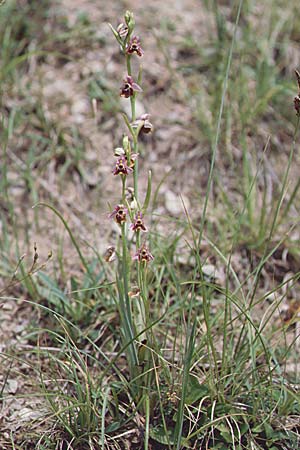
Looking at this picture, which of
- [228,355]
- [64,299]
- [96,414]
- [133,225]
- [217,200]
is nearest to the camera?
[133,225]

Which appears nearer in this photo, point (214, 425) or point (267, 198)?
point (214, 425)

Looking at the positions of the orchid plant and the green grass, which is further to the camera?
the green grass

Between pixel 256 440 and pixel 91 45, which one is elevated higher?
pixel 91 45

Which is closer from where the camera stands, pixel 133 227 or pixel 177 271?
pixel 133 227

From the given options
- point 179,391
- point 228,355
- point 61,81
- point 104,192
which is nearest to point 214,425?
point 179,391

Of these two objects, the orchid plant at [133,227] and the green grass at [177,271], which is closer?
the orchid plant at [133,227]

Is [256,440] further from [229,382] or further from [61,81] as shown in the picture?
[61,81]

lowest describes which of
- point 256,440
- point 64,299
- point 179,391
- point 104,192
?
point 256,440

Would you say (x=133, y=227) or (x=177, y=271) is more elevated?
(x=133, y=227)
